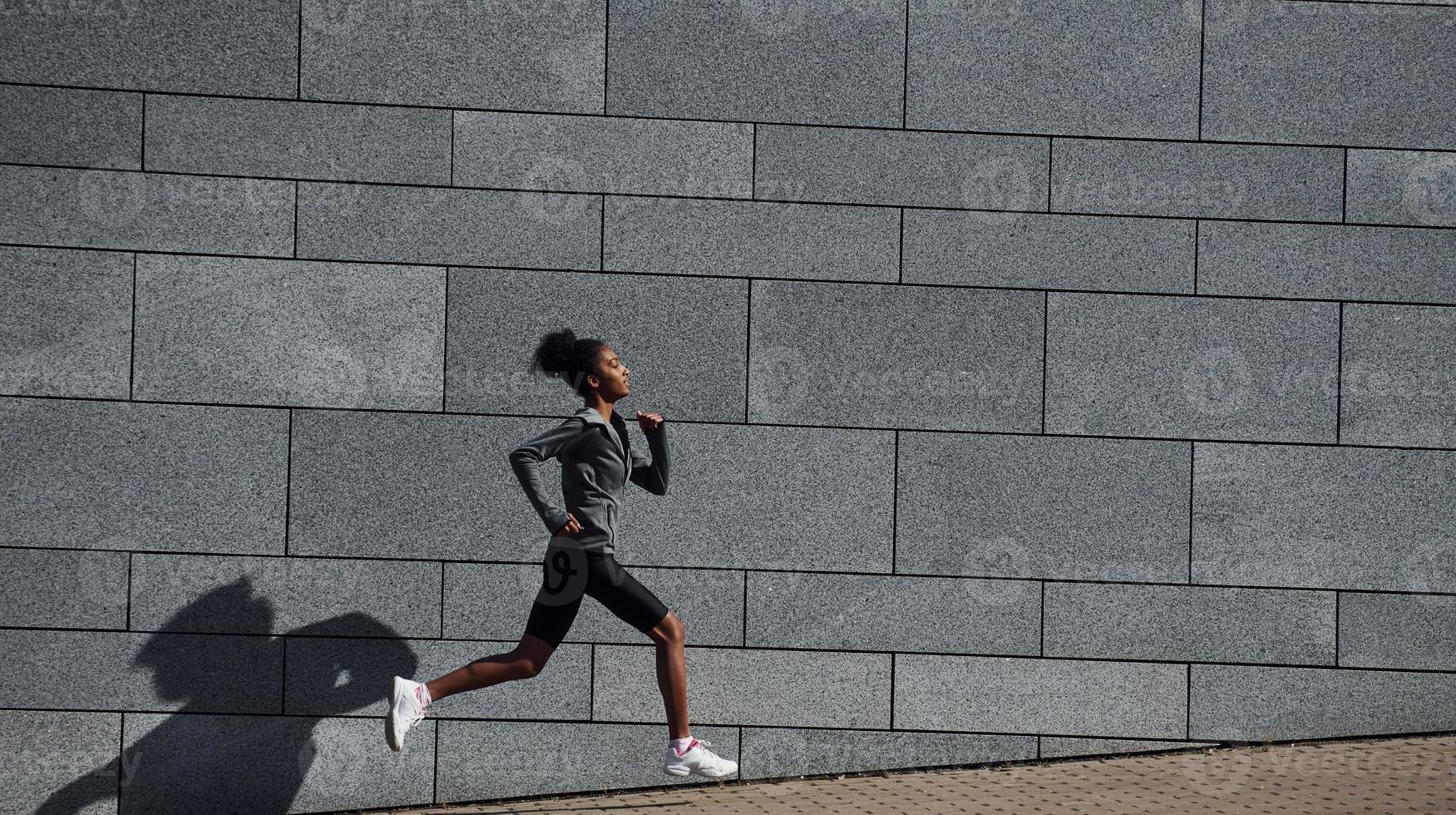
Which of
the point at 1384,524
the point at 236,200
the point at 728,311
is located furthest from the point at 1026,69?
the point at 236,200

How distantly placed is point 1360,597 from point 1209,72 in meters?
2.79

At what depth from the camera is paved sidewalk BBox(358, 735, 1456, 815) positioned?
514 cm

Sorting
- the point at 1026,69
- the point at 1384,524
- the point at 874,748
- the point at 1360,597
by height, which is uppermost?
the point at 1026,69

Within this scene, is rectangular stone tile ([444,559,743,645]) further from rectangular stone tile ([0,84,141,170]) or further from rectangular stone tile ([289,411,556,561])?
rectangular stone tile ([0,84,141,170])

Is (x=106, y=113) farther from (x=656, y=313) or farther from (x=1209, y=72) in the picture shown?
(x=1209, y=72)

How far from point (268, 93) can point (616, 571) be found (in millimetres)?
2995

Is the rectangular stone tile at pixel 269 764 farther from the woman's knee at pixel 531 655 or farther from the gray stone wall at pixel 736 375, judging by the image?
the woman's knee at pixel 531 655

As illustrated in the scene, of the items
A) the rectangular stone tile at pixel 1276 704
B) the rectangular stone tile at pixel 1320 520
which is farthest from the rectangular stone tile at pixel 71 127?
the rectangular stone tile at pixel 1276 704

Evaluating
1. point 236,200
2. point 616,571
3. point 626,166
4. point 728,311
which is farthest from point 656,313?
point 236,200

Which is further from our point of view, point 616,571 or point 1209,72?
point 1209,72

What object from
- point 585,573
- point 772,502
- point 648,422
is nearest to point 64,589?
point 585,573

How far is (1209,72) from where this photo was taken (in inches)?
237

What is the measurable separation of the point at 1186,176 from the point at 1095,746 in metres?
2.94

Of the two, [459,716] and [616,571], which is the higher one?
[616,571]
